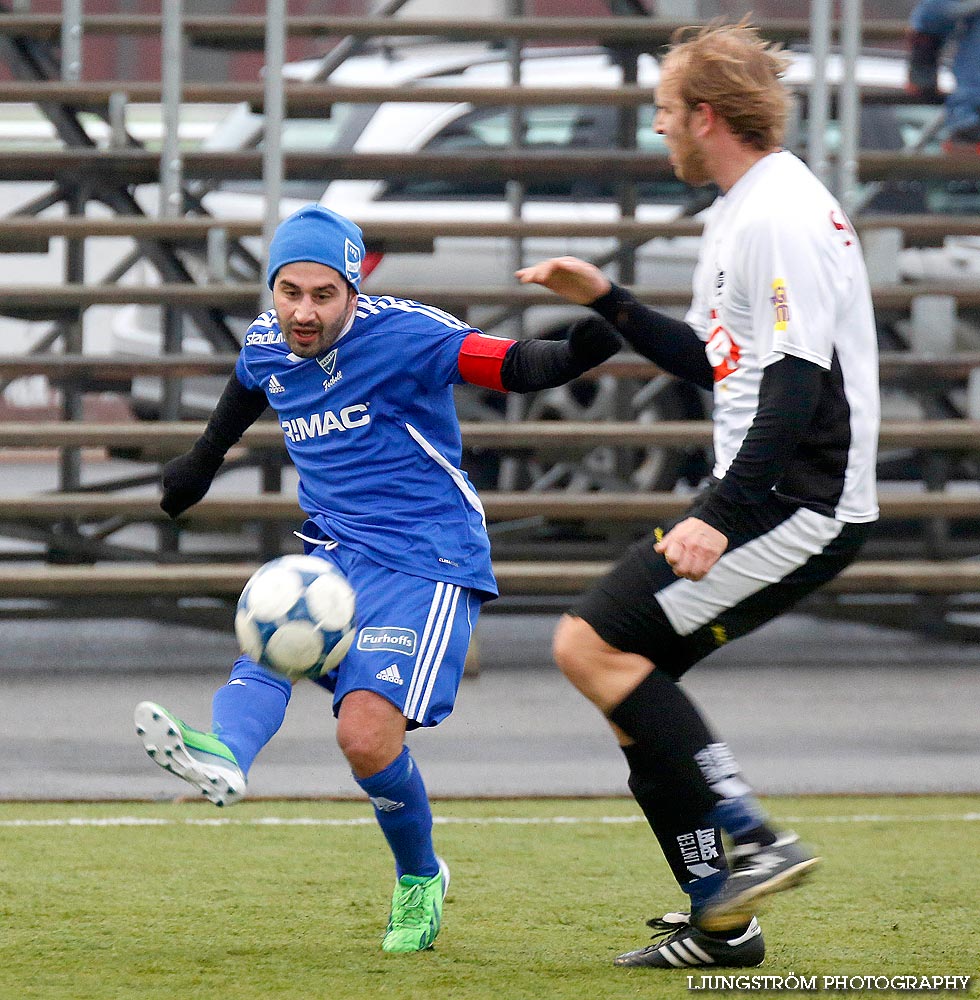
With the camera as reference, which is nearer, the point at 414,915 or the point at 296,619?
the point at 296,619

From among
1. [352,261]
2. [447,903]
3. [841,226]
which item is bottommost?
[447,903]

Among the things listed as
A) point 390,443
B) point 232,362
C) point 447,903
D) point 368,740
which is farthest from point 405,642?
point 232,362

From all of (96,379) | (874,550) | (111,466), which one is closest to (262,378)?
(96,379)

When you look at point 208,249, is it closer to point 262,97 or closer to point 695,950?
point 262,97

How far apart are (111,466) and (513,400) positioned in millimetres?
8237

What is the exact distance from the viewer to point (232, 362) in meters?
9.04

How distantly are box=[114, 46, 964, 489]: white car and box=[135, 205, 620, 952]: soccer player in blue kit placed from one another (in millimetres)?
5348

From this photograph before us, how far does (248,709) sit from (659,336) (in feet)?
3.95

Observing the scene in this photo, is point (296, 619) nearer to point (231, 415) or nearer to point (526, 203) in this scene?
Result: point (231, 415)

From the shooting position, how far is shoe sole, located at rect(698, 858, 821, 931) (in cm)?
357

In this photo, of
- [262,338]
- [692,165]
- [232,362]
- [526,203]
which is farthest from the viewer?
[526,203]

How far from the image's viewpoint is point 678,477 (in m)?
10.0

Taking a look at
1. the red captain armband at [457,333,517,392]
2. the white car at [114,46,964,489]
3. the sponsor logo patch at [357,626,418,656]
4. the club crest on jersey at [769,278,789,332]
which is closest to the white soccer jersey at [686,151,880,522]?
the club crest on jersey at [769,278,789,332]

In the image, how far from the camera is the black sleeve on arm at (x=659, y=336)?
3.99 meters
